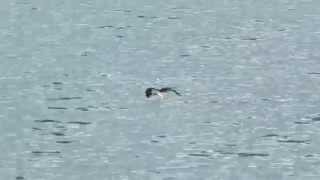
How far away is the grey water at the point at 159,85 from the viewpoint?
8.34 ft

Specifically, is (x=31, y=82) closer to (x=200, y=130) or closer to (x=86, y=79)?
(x=86, y=79)

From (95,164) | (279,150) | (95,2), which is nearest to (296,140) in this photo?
(279,150)

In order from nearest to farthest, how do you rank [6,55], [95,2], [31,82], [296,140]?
[296,140], [31,82], [6,55], [95,2]

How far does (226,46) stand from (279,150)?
951mm

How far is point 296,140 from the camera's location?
2.70 meters

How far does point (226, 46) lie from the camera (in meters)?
3.53

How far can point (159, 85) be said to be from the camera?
3.12 metres

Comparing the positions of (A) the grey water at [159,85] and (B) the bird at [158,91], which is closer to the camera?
(A) the grey water at [159,85]

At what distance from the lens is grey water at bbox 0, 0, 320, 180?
2543mm

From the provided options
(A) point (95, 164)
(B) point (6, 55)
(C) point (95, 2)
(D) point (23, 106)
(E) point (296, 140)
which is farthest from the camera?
(C) point (95, 2)

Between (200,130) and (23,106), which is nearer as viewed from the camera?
(200,130)

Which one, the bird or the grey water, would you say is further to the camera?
the bird

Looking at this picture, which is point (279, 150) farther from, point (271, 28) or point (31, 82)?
point (271, 28)

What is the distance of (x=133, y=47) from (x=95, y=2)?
0.73 m
